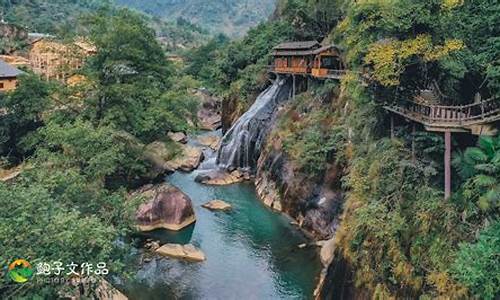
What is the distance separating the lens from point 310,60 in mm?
41719

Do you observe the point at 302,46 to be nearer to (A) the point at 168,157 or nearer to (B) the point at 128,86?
(A) the point at 168,157

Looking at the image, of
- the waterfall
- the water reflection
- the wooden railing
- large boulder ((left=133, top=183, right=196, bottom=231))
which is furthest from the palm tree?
the waterfall

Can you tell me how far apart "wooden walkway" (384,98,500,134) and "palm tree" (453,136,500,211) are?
39.9 inches

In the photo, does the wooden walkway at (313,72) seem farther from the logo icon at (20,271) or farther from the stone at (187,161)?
the logo icon at (20,271)

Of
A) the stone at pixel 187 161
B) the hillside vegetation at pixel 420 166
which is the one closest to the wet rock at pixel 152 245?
the hillside vegetation at pixel 420 166

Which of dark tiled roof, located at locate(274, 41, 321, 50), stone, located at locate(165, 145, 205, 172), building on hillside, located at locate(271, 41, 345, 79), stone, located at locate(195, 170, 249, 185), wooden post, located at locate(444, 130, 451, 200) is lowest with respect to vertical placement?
stone, located at locate(195, 170, 249, 185)

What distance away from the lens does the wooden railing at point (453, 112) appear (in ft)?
53.3

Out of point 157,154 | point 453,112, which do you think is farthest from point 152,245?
point 453,112

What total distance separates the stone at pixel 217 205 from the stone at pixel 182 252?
276 inches

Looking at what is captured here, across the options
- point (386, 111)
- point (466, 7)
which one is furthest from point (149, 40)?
point (466, 7)

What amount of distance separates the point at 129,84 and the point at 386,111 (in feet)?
60.8

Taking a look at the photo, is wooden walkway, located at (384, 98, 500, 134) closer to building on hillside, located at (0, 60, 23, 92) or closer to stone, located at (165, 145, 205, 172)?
stone, located at (165, 145, 205, 172)

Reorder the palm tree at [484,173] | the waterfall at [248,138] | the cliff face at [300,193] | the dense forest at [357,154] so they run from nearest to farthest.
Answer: the dense forest at [357,154] → the palm tree at [484,173] → the cliff face at [300,193] → the waterfall at [248,138]

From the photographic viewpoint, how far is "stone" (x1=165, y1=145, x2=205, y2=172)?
4338 centimetres
